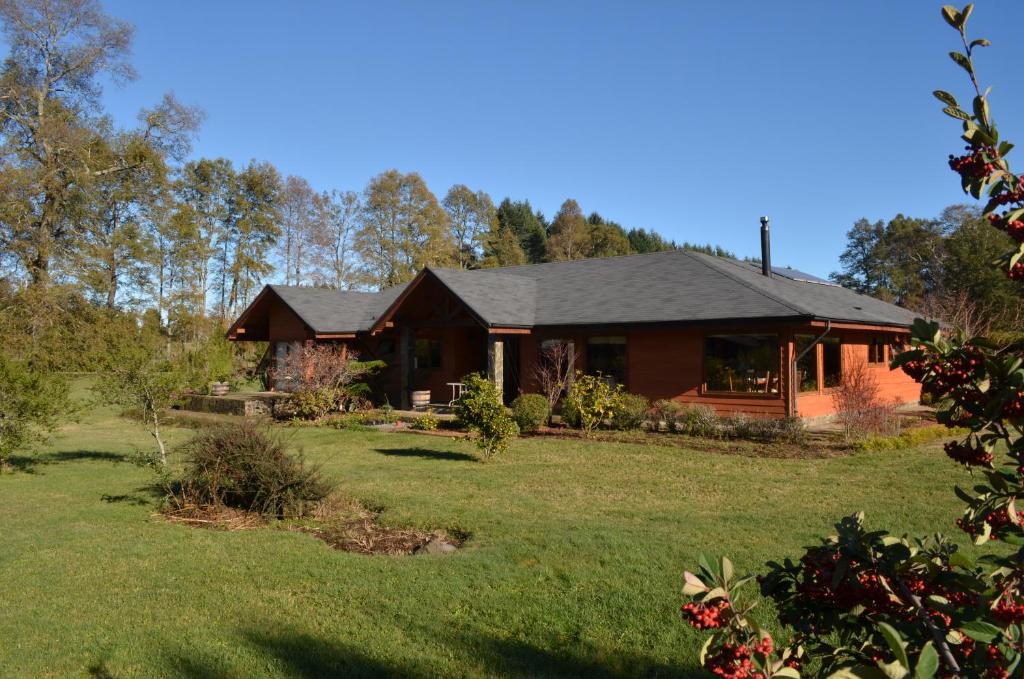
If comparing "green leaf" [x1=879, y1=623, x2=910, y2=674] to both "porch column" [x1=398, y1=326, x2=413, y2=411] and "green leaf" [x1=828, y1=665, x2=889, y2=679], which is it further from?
"porch column" [x1=398, y1=326, x2=413, y2=411]

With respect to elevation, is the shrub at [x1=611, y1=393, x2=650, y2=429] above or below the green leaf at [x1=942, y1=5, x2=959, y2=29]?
below

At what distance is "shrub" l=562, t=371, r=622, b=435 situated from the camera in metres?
16.6

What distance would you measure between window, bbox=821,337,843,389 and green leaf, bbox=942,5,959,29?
Result: 59.9 feet

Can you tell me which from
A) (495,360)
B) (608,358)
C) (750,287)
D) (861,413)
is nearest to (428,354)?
(495,360)

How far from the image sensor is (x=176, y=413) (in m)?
24.2

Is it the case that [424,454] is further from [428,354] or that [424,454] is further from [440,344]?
[428,354]

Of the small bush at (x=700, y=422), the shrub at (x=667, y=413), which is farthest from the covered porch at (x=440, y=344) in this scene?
the small bush at (x=700, y=422)

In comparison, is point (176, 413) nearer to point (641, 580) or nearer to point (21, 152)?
point (21, 152)

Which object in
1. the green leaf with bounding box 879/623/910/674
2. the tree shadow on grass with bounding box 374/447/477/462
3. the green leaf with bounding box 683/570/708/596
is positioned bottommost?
the tree shadow on grass with bounding box 374/447/477/462

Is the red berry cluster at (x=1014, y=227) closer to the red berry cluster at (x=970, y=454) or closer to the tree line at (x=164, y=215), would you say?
the red berry cluster at (x=970, y=454)

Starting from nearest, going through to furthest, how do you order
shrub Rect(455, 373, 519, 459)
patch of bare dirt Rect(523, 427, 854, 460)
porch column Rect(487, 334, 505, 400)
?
shrub Rect(455, 373, 519, 459)
patch of bare dirt Rect(523, 427, 854, 460)
porch column Rect(487, 334, 505, 400)

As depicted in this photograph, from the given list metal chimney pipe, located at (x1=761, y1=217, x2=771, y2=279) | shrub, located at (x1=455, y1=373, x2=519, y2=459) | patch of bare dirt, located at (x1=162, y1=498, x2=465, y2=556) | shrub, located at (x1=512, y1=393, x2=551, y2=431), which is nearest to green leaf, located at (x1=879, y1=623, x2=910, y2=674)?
patch of bare dirt, located at (x1=162, y1=498, x2=465, y2=556)

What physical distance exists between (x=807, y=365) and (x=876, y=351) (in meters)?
6.44

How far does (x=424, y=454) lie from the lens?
14.5 metres
